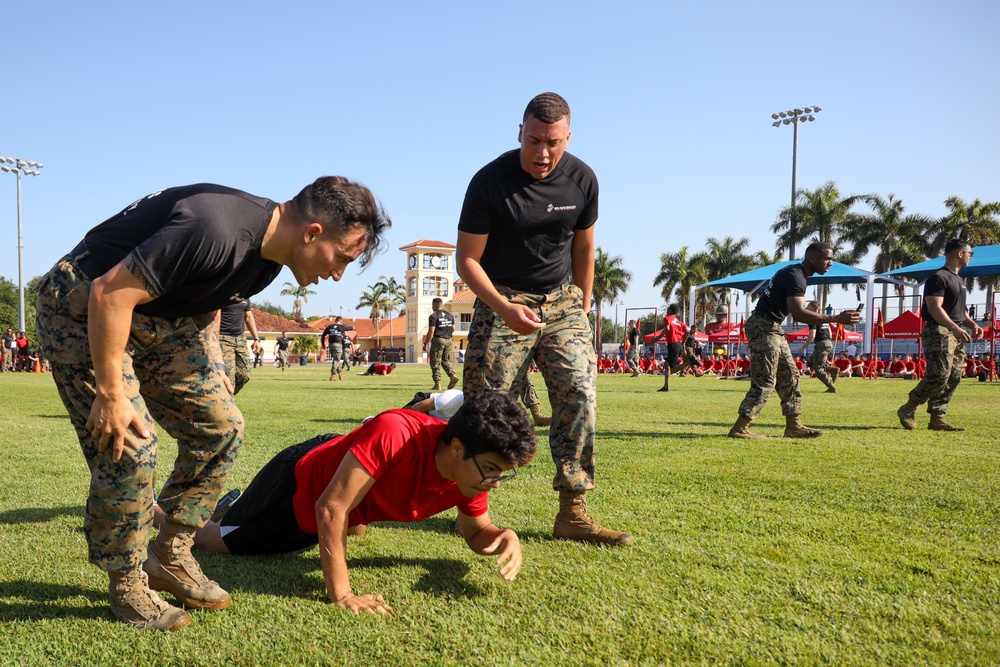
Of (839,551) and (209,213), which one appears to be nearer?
(209,213)

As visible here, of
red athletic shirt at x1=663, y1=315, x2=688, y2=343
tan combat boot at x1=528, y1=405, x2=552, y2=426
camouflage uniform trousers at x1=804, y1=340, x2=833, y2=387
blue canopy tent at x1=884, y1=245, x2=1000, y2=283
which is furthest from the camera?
blue canopy tent at x1=884, y1=245, x2=1000, y2=283

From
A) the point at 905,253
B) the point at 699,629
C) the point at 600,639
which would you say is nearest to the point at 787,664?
the point at 699,629

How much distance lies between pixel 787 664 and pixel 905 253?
53.5 metres

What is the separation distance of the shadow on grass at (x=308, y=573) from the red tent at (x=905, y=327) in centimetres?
2885

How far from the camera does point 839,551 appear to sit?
3.47 m

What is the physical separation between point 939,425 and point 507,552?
7418 mm

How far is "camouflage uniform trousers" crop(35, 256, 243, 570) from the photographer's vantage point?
2461 millimetres

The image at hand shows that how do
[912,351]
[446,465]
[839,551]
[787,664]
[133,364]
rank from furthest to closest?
[912,351] → [839,551] → [446,465] → [133,364] → [787,664]

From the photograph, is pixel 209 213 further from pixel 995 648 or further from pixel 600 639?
pixel 995 648

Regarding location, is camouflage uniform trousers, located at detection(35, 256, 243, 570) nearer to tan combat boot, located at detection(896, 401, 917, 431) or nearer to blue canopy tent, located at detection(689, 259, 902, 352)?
tan combat boot, located at detection(896, 401, 917, 431)

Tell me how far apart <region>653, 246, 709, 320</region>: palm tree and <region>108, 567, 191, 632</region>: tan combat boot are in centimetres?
6186

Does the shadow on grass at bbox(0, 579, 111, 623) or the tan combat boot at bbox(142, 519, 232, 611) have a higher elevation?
the tan combat boot at bbox(142, 519, 232, 611)

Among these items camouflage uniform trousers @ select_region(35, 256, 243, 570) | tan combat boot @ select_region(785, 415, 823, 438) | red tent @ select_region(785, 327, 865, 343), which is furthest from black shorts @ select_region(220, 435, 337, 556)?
red tent @ select_region(785, 327, 865, 343)

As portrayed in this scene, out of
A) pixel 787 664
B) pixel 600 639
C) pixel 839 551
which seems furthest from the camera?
pixel 839 551
